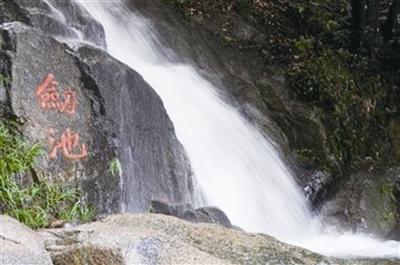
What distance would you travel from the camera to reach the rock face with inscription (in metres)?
5.60

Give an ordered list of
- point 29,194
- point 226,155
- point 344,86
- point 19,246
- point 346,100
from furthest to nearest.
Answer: point 344,86 < point 346,100 < point 226,155 < point 29,194 < point 19,246

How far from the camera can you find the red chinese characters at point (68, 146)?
5613 mm

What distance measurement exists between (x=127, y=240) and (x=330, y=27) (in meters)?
9.44

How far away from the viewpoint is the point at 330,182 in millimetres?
10172

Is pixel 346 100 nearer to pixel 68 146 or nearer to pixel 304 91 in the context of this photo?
pixel 304 91

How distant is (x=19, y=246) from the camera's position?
3.25 metres

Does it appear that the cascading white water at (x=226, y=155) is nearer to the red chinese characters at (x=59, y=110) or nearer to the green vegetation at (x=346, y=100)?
the green vegetation at (x=346, y=100)

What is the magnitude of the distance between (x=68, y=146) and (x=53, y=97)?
0.46m

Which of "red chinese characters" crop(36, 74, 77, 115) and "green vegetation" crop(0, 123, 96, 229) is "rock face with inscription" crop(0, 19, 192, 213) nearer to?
"red chinese characters" crop(36, 74, 77, 115)

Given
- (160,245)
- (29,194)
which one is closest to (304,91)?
(29,194)

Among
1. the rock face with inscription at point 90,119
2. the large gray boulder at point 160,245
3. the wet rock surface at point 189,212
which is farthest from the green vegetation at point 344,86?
the large gray boulder at point 160,245

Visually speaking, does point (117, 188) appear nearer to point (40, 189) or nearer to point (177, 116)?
point (40, 189)

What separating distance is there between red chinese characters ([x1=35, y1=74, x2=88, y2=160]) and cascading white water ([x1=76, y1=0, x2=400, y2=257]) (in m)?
2.25

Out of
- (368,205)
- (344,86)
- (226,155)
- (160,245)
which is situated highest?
(344,86)
